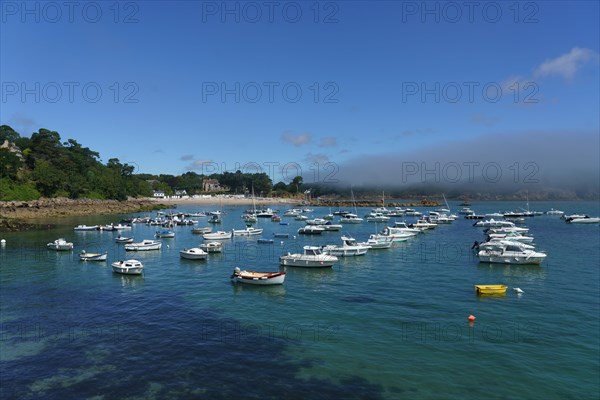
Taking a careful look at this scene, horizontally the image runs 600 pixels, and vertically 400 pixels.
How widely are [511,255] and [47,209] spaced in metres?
A: 138

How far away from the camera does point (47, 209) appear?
130 m

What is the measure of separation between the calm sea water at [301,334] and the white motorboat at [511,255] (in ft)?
6.34

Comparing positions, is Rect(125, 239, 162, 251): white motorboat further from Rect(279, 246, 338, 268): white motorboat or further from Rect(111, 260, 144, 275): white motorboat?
Rect(279, 246, 338, 268): white motorboat

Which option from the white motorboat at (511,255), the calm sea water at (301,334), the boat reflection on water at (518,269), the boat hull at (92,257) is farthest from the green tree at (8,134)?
the boat reflection on water at (518,269)

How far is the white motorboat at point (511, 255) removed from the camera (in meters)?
54.7

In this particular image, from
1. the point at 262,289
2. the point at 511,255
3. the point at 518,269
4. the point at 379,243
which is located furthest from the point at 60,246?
the point at 518,269

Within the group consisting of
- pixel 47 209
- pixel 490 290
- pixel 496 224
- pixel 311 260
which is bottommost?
pixel 490 290

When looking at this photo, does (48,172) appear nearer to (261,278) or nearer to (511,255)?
(261,278)

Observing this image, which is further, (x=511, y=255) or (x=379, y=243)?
(x=379, y=243)

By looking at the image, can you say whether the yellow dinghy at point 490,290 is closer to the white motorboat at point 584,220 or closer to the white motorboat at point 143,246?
the white motorboat at point 143,246

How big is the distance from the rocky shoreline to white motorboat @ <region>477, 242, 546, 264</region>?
326ft

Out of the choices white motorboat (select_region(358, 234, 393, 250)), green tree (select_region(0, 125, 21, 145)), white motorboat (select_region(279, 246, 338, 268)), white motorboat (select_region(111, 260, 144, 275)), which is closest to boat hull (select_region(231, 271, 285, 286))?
white motorboat (select_region(279, 246, 338, 268))

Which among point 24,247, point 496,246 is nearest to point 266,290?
point 496,246

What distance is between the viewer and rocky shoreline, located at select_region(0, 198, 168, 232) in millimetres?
97250
